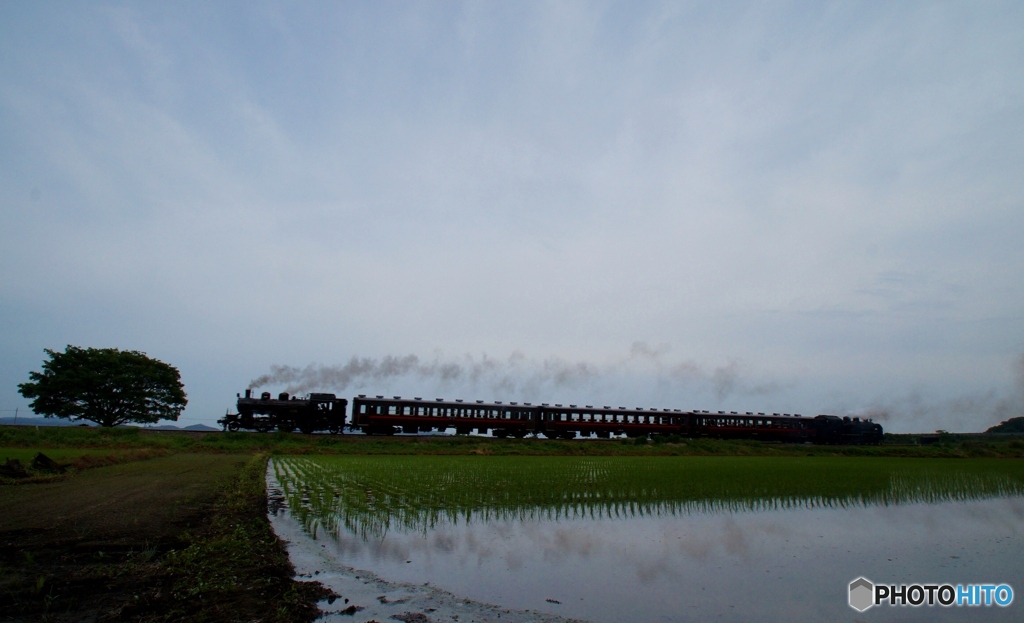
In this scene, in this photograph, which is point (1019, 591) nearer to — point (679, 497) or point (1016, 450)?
point (679, 497)

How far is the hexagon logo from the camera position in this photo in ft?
20.7

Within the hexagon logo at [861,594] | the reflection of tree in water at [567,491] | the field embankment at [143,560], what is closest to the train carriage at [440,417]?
the reflection of tree in water at [567,491]

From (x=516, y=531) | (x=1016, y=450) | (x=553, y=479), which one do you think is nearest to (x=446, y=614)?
(x=516, y=531)

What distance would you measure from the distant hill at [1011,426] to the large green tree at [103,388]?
432 ft

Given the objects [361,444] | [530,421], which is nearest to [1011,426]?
[530,421]

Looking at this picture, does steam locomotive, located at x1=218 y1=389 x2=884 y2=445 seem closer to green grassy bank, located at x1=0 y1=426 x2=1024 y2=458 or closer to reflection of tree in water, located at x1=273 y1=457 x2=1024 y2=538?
green grassy bank, located at x1=0 y1=426 x2=1024 y2=458

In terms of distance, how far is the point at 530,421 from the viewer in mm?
45812

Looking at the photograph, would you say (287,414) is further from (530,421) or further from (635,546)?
(635,546)

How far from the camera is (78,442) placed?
33375mm

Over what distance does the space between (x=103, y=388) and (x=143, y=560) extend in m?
46.4

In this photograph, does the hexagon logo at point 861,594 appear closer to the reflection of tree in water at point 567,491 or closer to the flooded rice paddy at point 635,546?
the flooded rice paddy at point 635,546

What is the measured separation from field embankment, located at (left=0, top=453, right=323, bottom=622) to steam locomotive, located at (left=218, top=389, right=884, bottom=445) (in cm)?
2813

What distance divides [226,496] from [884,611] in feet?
42.2

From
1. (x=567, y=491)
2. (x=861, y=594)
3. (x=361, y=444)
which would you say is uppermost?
(x=361, y=444)
